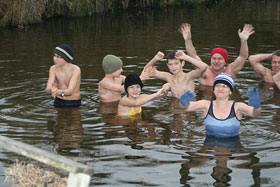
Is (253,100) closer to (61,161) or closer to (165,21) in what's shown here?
(61,161)

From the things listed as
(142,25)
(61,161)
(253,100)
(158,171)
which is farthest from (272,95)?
(142,25)

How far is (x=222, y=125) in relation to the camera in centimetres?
862

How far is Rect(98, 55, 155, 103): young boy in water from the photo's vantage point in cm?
1136

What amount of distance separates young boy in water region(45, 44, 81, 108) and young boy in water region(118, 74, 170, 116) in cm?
127

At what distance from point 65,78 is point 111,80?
1.02 metres

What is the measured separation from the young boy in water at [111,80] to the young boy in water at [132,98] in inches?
30.7

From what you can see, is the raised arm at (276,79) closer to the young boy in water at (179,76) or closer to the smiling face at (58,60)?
the young boy in water at (179,76)

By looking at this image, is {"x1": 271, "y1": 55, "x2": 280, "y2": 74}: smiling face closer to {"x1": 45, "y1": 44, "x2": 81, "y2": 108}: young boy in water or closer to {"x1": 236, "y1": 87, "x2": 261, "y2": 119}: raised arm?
{"x1": 236, "y1": 87, "x2": 261, "y2": 119}: raised arm

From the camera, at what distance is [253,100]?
7.80 m

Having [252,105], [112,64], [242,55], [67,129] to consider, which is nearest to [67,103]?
[112,64]

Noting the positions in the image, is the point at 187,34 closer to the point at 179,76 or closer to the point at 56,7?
the point at 179,76

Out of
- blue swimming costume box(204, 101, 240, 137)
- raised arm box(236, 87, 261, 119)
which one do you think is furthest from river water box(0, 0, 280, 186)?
raised arm box(236, 87, 261, 119)

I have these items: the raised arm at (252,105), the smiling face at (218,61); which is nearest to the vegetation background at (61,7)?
the smiling face at (218,61)

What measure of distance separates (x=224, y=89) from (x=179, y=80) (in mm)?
3472
